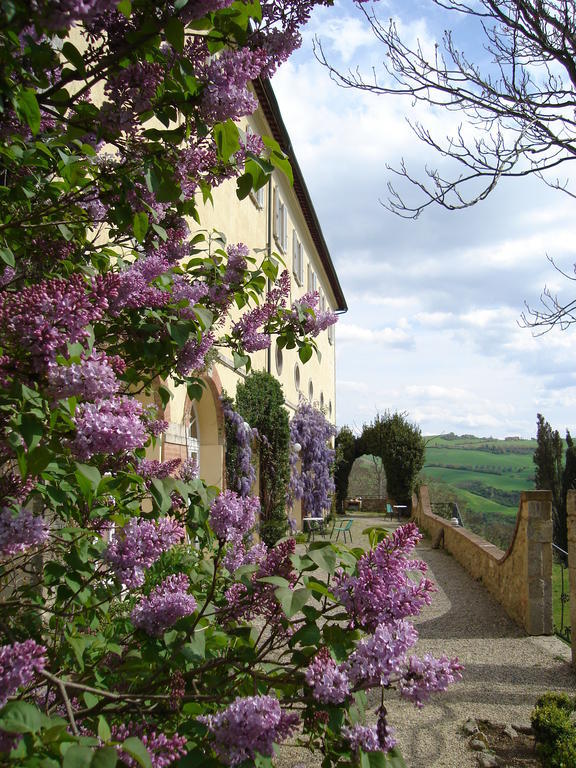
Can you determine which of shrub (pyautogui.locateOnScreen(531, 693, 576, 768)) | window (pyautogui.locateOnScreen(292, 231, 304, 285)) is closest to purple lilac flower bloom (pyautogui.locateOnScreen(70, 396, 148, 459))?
shrub (pyautogui.locateOnScreen(531, 693, 576, 768))

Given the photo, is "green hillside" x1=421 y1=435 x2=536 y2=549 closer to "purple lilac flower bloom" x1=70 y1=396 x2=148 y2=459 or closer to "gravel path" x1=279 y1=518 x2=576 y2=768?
"gravel path" x1=279 y1=518 x2=576 y2=768

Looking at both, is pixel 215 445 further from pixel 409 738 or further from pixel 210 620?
pixel 210 620

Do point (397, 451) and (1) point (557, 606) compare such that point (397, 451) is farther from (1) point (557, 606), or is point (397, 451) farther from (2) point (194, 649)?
(2) point (194, 649)

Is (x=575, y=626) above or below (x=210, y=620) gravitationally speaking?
below

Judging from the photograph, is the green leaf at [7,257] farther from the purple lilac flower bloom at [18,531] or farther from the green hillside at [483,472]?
the green hillside at [483,472]

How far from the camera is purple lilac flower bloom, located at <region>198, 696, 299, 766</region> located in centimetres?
140

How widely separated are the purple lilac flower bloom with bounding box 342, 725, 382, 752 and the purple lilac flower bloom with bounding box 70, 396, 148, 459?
2.95 feet

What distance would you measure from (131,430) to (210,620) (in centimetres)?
107

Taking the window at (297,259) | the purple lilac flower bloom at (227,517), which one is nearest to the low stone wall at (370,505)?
the window at (297,259)

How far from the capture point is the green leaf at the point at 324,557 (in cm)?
161

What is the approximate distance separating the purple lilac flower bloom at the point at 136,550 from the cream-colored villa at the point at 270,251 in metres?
1.10

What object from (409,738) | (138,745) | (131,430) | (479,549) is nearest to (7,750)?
(138,745)

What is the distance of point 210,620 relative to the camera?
219 centimetres

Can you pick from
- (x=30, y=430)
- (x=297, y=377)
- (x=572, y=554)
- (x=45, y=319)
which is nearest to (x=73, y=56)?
(x=45, y=319)
